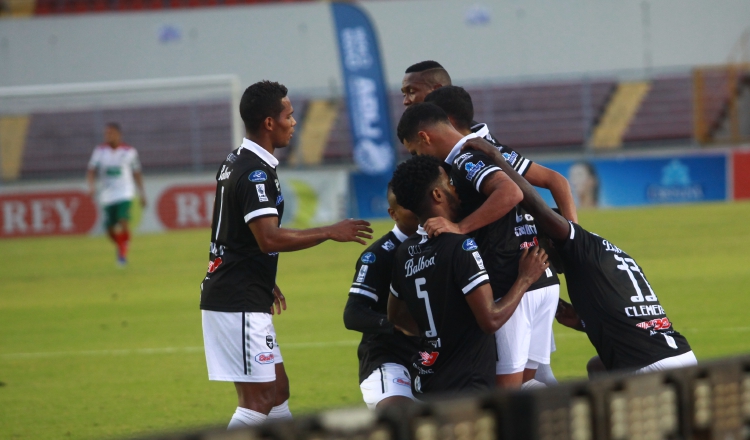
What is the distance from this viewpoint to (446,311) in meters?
4.21

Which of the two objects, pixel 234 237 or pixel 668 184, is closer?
pixel 234 237

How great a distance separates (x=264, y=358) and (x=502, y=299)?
131 cm

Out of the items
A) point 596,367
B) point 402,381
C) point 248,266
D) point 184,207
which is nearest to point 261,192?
point 248,266

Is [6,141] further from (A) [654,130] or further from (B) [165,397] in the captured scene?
(B) [165,397]

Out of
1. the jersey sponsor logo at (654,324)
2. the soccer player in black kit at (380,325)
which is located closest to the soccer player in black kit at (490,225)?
the soccer player in black kit at (380,325)

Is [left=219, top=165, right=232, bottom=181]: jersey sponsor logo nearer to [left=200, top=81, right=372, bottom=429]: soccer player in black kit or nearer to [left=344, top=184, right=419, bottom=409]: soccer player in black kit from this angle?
[left=200, top=81, right=372, bottom=429]: soccer player in black kit

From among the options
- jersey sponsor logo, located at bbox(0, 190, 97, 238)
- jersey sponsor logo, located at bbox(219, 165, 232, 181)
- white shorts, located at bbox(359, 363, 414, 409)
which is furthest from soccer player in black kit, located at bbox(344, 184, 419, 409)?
jersey sponsor logo, located at bbox(0, 190, 97, 238)

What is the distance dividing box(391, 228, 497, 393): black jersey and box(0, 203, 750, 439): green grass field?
139 centimetres

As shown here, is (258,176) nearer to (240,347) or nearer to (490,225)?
(240,347)

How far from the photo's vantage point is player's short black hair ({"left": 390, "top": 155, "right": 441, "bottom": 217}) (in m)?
4.19

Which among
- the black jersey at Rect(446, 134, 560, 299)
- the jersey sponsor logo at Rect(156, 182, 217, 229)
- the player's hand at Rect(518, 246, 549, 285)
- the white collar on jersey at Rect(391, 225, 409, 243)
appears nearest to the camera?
the player's hand at Rect(518, 246, 549, 285)

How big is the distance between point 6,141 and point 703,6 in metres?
20.5

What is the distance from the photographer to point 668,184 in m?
22.1

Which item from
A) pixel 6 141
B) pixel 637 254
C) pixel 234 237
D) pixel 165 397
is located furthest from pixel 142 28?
pixel 234 237
